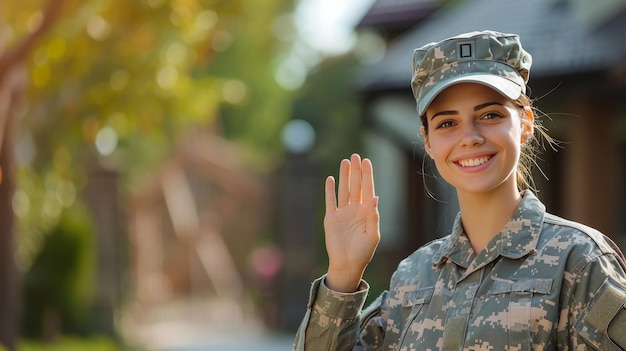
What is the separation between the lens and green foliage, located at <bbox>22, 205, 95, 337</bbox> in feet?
45.2

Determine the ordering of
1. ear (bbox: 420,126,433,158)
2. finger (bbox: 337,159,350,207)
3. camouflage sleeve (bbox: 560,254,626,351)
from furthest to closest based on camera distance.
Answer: finger (bbox: 337,159,350,207)
ear (bbox: 420,126,433,158)
camouflage sleeve (bbox: 560,254,626,351)

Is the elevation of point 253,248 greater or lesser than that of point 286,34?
lesser

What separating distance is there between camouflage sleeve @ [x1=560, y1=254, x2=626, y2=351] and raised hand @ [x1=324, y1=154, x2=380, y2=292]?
0.63m

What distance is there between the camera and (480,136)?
101 inches

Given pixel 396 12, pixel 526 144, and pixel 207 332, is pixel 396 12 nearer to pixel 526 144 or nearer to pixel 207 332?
pixel 207 332

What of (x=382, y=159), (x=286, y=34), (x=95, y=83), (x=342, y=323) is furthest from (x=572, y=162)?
(x=286, y=34)

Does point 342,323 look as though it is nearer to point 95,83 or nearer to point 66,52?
point 66,52

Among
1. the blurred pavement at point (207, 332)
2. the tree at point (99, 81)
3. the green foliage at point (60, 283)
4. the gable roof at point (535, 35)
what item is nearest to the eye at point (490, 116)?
the tree at point (99, 81)

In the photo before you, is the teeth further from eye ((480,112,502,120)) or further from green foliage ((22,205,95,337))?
green foliage ((22,205,95,337))

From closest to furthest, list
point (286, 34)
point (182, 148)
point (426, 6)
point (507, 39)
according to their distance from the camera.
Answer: point (507, 39), point (426, 6), point (182, 148), point (286, 34)

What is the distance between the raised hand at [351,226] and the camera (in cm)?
281

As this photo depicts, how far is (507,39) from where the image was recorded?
2.60m

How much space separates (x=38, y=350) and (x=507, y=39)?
433 inches

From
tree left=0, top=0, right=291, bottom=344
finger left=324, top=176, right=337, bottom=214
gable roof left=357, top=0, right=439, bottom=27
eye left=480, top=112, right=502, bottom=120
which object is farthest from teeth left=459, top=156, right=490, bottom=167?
gable roof left=357, top=0, right=439, bottom=27
